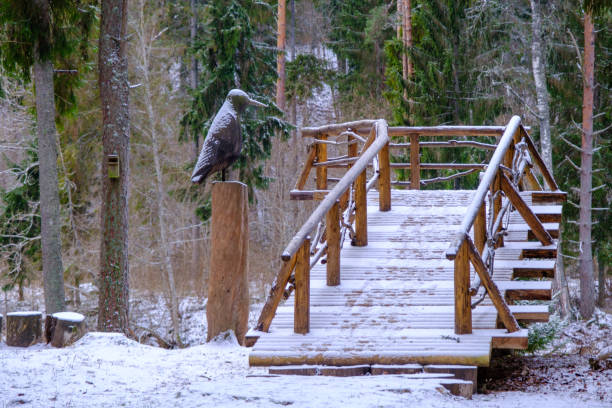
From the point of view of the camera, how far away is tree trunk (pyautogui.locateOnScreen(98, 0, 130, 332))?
34.4 ft

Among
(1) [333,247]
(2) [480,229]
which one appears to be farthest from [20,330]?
(2) [480,229]

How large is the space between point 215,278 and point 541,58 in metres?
13.8

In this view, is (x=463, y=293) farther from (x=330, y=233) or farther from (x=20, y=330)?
(x=20, y=330)

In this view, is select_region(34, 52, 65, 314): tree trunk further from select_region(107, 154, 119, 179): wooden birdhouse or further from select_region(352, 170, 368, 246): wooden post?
select_region(352, 170, 368, 246): wooden post

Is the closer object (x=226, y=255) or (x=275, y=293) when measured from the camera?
(x=275, y=293)

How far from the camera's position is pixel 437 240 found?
302 inches

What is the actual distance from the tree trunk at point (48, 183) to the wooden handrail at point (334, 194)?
5711 millimetres

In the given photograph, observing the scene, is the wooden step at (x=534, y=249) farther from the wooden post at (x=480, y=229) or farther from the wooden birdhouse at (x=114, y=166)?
the wooden birdhouse at (x=114, y=166)

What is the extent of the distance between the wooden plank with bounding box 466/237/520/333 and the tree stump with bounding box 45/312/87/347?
4821 mm

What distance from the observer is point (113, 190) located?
10484mm

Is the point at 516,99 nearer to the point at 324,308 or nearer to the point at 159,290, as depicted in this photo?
the point at 159,290

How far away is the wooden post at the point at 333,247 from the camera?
658 cm

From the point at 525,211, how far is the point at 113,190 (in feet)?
19.5

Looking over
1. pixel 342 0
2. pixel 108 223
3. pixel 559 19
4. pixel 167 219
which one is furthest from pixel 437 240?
pixel 342 0
